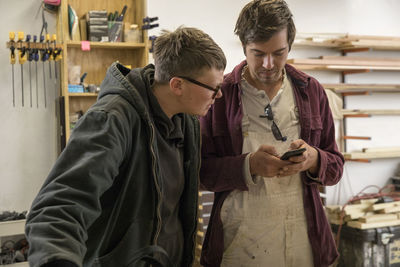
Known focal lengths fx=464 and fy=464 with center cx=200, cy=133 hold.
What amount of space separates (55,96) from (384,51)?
4.05 m

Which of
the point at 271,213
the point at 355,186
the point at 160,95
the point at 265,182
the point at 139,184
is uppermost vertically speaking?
the point at 160,95

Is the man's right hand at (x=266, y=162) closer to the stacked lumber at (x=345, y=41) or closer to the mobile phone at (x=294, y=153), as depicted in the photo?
the mobile phone at (x=294, y=153)

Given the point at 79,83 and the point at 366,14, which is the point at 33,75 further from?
the point at 366,14

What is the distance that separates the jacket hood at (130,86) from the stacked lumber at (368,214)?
3698mm

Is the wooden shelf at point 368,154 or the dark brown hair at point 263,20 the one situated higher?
the dark brown hair at point 263,20

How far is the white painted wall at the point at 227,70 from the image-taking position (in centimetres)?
423

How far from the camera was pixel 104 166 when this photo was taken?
A: 1.15 meters

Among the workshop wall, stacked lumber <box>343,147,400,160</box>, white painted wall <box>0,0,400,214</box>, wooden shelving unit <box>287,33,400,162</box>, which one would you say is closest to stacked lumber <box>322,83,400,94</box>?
wooden shelving unit <box>287,33,400,162</box>

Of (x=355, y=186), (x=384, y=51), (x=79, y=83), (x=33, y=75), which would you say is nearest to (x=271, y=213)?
(x=79, y=83)

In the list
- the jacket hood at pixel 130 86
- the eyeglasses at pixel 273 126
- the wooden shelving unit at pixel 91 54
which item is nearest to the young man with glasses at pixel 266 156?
the eyeglasses at pixel 273 126

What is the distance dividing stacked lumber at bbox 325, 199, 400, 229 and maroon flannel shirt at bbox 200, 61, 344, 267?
115 inches

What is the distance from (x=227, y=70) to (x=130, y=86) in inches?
144

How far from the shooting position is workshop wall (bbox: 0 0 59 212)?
421 cm

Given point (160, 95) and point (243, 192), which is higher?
point (160, 95)
